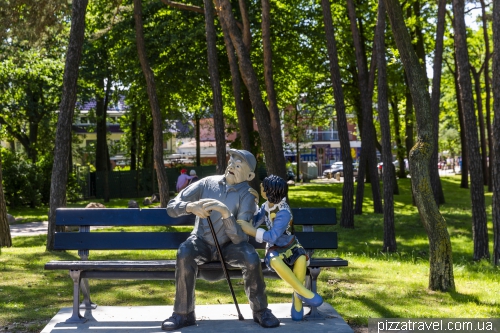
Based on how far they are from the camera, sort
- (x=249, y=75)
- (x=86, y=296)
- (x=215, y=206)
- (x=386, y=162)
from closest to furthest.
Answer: (x=215, y=206)
(x=86, y=296)
(x=249, y=75)
(x=386, y=162)

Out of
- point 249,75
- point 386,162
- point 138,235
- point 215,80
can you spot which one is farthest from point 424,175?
point 215,80

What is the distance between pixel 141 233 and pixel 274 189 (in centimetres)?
143

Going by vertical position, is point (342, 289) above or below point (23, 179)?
below

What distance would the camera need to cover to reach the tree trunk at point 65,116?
1195cm

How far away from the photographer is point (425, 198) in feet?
27.0

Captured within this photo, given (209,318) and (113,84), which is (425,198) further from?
(113,84)

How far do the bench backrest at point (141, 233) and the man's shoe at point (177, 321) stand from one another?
0.79 m

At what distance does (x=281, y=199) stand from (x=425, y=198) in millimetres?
2726

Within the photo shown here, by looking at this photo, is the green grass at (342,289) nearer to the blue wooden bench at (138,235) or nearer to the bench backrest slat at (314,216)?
the blue wooden bench at (138,235)

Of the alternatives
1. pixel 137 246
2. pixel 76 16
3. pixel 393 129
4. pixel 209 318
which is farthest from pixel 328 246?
pixel 393 129

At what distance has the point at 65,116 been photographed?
1199 cm

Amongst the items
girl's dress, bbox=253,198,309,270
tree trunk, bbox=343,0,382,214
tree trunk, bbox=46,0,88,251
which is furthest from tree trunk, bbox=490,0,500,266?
tree trunk, bbox=343,0,382,214

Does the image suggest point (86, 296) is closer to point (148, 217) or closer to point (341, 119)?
point (148, 217)

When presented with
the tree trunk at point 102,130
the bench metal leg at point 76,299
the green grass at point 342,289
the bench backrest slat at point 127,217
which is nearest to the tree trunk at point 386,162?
the green grass at point 342,289
